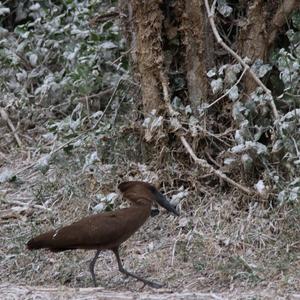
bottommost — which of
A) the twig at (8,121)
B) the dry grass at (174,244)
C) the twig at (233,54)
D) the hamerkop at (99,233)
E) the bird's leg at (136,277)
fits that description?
the twig at (8,121)

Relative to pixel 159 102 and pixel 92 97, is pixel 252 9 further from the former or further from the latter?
pixel 92 97

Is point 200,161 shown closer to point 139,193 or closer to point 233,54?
point 233,54

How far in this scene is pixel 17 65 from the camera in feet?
27.9

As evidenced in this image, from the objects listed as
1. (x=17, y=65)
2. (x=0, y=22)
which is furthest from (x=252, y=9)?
(x=0, y=22)

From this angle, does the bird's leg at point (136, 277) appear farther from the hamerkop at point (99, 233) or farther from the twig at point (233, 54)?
the twig at point (233, 54)

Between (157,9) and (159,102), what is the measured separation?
0.65 metres

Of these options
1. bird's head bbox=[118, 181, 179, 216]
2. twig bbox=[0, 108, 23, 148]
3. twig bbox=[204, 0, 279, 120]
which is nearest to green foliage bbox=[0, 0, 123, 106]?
twig bbox=[0, 108, 23, 148]

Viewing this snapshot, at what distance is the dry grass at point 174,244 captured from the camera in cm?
534

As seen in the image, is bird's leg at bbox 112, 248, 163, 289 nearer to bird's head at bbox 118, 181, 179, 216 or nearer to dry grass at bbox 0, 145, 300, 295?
dry grass at bbox 0, 145, 300, 295

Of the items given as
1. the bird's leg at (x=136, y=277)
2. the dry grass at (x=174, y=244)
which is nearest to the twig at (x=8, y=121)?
the dry grass at (x=174, y=244)

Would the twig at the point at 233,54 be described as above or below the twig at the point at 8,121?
above

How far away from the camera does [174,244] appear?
5879 mm

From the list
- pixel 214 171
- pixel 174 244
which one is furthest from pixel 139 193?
pixel 214 171

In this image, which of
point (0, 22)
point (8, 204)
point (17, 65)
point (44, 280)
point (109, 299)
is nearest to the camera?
point (109, 299)
